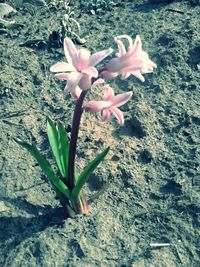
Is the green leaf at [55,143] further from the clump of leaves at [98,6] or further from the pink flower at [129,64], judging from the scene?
the clump of leaves at [98,6]

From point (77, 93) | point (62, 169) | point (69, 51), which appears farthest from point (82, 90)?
point (62, 169)

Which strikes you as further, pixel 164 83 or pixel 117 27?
pixel 117 27

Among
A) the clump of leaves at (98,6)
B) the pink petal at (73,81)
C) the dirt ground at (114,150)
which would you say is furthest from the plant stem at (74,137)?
the clump of leaves at (98,6)

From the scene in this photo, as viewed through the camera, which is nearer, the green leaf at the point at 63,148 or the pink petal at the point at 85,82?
the pink petal at the point at 85,82

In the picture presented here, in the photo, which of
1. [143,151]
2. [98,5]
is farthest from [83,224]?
[98,5]

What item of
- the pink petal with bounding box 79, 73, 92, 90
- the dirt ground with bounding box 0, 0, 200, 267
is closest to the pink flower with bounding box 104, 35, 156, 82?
the pink petal with bounding box 79, 73, 92, 90

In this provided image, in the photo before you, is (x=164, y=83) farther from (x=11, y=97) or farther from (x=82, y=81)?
(x=82, y=81)
